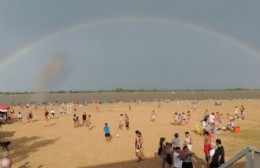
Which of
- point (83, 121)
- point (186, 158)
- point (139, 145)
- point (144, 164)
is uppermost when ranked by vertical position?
point (186, 158)

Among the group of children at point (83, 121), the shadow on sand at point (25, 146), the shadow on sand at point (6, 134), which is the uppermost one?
the group of children at point (83, 121)

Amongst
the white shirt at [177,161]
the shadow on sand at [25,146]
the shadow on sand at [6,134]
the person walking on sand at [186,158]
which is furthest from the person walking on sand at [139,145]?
the shadow on sand at [6,134]

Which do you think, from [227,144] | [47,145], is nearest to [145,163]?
[227,144]

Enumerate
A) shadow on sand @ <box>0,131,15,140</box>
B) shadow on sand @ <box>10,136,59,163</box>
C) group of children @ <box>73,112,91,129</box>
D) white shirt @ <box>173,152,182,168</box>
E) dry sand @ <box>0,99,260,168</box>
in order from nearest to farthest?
white shirt @ <box>173,152,182,168</box>, dry sand @ <box>0,99,260,168</box>, shadow on sand @ <box>10,136,59,163</box>, shadow on sand @ <box>0,131,15,140</box>, group of children @ <box>73,112,91,129</box>

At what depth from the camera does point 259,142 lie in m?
24.1

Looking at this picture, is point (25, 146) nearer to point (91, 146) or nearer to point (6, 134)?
point (91, 146)

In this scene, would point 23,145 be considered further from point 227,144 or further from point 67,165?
point 227,144

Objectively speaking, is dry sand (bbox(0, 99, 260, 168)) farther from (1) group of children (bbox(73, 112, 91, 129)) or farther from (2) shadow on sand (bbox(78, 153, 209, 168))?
(1) group of children (bbox(73, 112, 91, 129))

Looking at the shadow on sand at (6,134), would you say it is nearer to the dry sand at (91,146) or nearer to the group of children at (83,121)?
the dry sand at (91,146)

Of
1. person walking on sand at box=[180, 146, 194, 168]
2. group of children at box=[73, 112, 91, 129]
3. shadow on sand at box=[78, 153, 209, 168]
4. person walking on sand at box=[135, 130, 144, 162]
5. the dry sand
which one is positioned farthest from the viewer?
group of children at box=[73, 112, 91, 129]

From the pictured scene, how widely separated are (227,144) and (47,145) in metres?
13.6

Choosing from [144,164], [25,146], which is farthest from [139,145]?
[25,146]

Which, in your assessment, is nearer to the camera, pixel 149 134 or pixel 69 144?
pixel 69 144

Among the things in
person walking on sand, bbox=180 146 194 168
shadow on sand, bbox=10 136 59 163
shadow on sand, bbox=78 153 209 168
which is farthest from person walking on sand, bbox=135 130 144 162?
shadow on sand, bbox=10 136 59 163
